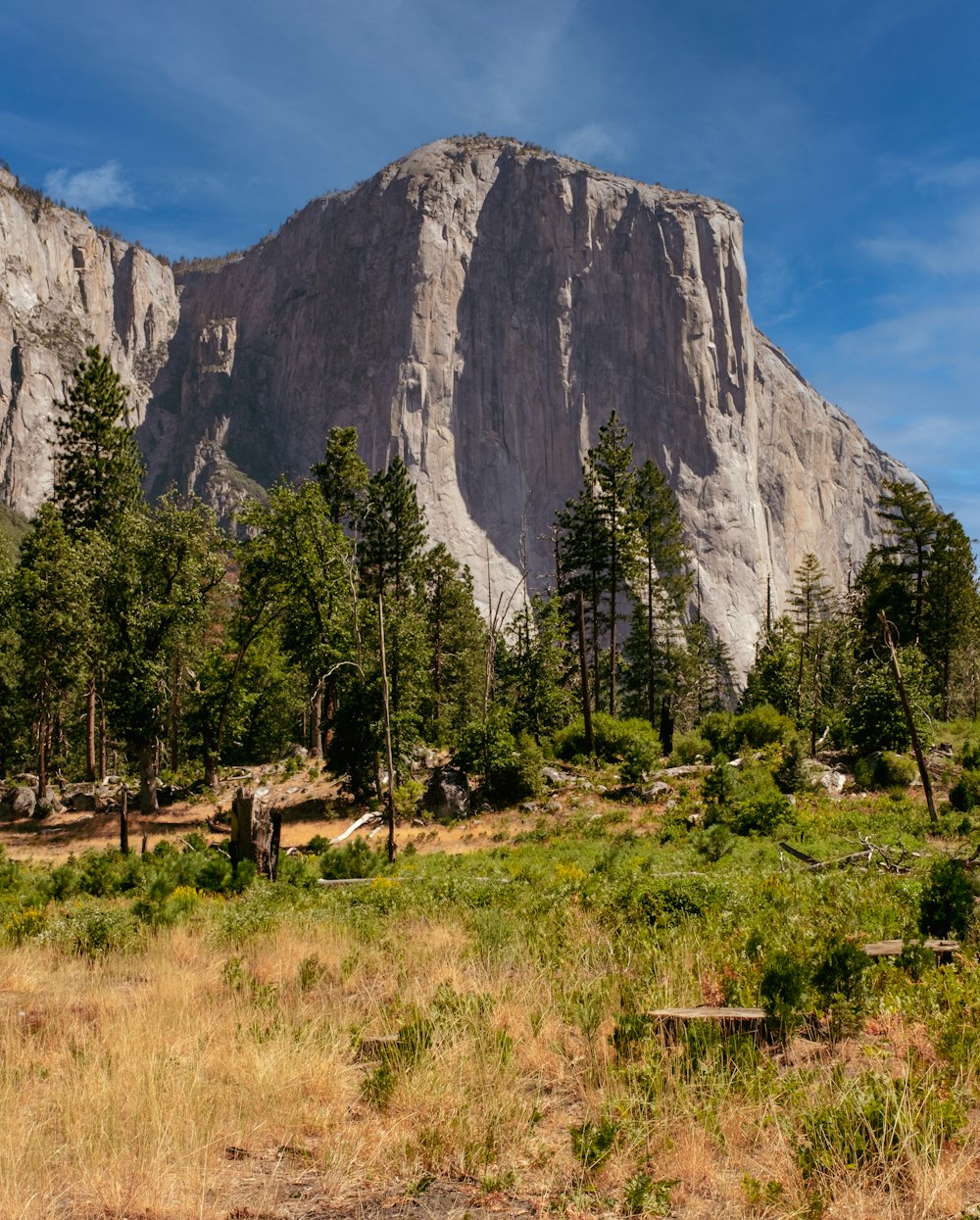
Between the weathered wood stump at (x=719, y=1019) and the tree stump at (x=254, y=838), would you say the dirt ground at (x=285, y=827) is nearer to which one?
the tree stump at (x=254, y=838)

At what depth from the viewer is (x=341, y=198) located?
149000 millimetres

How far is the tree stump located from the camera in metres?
14.2

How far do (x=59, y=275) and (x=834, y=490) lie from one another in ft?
506

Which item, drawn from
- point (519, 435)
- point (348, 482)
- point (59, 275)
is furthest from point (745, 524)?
point (59, 275)

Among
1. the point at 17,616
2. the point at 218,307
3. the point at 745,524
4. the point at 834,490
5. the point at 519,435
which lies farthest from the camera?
the point at 218,307

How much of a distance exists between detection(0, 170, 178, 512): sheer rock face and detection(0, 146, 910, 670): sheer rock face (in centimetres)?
272

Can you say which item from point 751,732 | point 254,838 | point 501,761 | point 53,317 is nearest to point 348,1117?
point 254,838

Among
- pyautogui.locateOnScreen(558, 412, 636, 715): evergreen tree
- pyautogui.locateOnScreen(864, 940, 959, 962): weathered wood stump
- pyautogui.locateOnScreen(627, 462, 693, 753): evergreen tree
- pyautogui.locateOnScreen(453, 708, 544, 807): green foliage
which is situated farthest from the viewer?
pyautogui.locateOnScreen(627, 462, 693, 753): evergreen tree

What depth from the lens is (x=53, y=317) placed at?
132 m

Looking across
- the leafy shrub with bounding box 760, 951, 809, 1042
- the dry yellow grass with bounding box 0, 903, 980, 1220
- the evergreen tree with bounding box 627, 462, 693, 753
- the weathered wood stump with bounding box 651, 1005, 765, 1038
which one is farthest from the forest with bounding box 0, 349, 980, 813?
the leafy shrub with bounding box 760, 951, 809, 1042

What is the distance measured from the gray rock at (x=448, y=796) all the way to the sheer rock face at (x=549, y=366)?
8510 cm

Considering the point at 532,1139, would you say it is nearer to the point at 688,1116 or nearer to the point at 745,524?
the point at 688,1116

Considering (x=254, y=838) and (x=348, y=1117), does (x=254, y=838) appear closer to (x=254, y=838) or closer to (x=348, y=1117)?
(x=254, y=838)

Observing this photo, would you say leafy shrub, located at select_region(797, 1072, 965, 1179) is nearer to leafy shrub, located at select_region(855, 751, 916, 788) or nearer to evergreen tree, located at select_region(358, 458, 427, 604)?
leafy shrub, located at select_region(855, 751, 916, 788)
